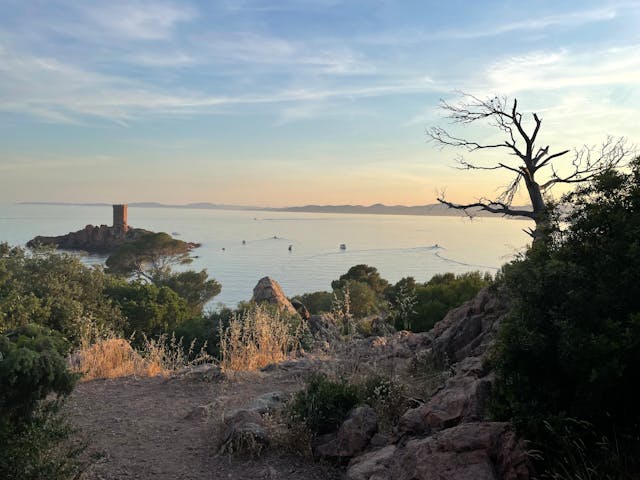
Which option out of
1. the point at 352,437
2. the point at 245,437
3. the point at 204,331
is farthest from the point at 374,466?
the point at 204,331

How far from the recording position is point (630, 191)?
4.16 metres

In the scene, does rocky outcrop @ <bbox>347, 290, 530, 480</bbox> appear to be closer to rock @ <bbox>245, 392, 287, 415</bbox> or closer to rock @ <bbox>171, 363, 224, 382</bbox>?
rock @ <bbox>245, 392, 287, 415</bbox>

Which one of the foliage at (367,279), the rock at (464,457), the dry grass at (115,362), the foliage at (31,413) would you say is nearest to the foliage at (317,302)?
the foliage at (367,279)

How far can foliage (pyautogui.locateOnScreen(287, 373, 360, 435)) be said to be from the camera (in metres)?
5.54

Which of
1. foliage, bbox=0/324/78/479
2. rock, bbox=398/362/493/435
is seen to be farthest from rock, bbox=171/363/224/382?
rock, bbox=398/362/493/435

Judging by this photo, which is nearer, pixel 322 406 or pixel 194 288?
pixel 322 406

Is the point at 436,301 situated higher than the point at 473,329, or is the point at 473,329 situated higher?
the point at 473,329

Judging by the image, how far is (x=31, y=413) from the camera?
4.38 metres

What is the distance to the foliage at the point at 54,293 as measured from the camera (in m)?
14.1

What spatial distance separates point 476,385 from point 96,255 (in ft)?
224

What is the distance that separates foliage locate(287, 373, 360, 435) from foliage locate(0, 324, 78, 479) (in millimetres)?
2188

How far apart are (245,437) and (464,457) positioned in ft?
7.87

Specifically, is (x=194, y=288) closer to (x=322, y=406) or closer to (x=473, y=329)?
(x=473, y=329)

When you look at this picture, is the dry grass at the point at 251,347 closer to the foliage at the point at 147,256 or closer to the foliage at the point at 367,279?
the foliage at the point at 367,279
